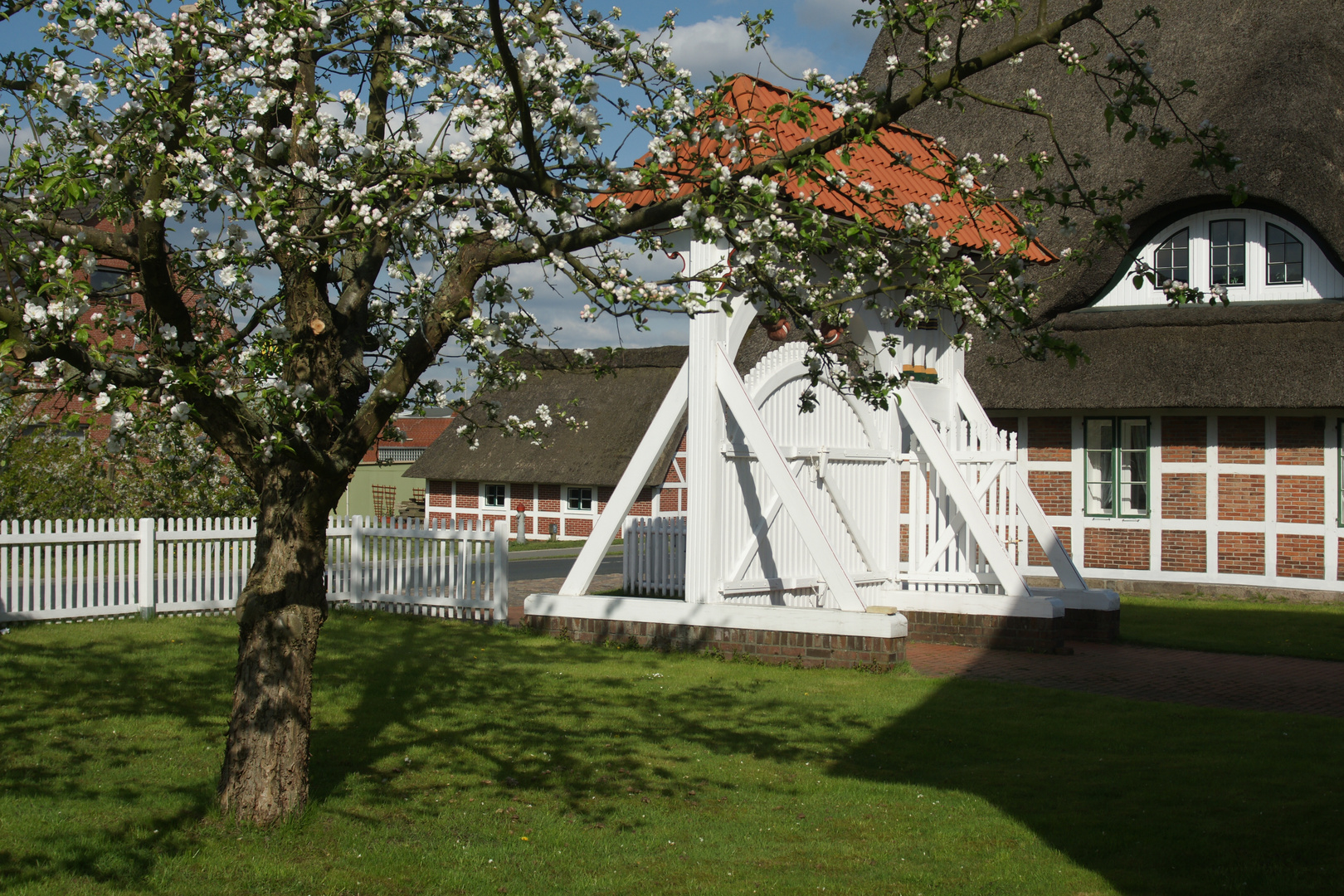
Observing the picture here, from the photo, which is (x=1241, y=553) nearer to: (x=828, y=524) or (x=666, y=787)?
(x=828, y=524)

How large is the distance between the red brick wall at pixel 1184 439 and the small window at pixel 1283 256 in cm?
250

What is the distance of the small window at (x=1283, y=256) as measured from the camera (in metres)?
18.0

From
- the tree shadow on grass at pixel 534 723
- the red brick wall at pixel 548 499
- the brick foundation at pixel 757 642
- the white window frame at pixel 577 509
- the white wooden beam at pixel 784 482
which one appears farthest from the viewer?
the red brick wall at pixel 548 499

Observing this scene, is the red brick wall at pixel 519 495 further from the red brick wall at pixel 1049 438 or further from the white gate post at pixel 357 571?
the white gate post at pixel 357 571

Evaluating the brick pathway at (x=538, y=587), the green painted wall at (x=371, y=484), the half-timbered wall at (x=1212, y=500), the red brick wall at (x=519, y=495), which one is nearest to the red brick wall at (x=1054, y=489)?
the half-timbered wall at (x=1212, y=500)

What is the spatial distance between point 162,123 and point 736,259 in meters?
2.53

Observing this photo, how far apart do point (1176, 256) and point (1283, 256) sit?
4.97ft

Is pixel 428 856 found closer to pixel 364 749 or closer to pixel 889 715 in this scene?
pixel 364 749

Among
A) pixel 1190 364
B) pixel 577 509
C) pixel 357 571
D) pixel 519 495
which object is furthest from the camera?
pixel 519 495

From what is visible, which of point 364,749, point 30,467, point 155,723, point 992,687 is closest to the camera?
point 364,749

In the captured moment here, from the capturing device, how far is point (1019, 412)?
62.8 ft

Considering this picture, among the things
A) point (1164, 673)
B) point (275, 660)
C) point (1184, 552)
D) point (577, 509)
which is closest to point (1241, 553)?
point (1184, 552)

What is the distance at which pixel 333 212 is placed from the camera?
5336mm

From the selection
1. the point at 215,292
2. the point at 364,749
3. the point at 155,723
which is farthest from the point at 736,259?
the point at 155,723
